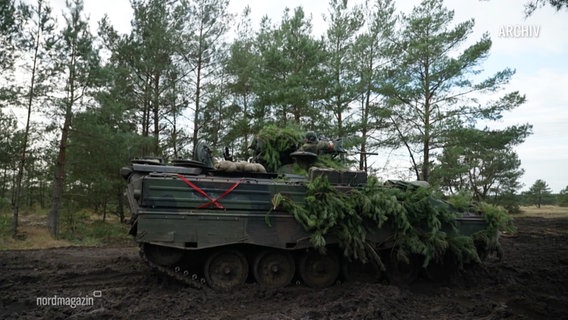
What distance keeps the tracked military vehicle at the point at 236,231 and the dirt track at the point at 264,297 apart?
361mm

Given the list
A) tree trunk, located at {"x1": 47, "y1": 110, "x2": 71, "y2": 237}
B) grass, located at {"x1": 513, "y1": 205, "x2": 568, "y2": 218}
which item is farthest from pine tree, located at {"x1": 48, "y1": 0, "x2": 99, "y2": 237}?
grass, located at {"x1": 513, "y1": 205, "x2": 568, "y2": 218}

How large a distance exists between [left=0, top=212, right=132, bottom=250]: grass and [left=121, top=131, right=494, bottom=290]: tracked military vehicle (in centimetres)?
884

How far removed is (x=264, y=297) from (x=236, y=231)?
1090 millimetres

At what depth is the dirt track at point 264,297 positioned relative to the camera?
5.77m

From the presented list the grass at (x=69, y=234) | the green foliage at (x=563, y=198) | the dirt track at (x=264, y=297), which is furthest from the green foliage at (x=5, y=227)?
the green foliage at (x=563, y=198)

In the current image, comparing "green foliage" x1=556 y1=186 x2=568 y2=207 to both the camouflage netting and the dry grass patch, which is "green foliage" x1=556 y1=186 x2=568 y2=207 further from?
the dry grass patch

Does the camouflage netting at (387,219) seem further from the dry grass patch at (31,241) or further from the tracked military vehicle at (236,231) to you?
the dry grass patch at (31,241)

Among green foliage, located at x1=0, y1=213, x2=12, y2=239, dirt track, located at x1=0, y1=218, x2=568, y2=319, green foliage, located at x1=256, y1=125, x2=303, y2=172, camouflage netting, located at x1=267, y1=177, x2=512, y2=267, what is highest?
green foliage, located at x1=256, y1=125, x2=303, y2=172

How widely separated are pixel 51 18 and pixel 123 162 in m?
5.45

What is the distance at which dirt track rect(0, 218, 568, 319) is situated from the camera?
5.77 meters

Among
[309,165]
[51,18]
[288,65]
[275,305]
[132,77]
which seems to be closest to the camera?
[275,305]

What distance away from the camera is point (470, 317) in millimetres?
5902

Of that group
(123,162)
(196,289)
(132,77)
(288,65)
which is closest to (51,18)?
(132,77)

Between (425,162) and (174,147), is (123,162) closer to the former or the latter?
(174,147)
